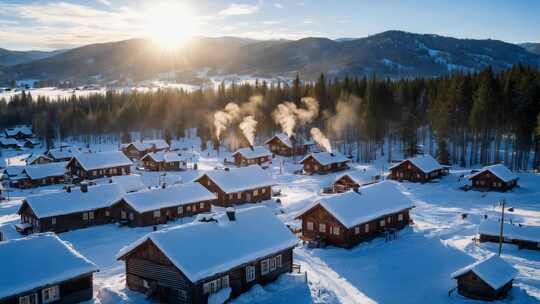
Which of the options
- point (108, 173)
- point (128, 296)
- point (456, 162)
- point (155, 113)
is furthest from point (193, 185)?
point (155, 113)

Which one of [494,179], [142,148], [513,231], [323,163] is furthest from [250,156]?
[513,231]

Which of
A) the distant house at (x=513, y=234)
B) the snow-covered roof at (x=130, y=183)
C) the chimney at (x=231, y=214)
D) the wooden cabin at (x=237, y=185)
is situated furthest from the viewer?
the snow-covered roof at (x=130, y=183)

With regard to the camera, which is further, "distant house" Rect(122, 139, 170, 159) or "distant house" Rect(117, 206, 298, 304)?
"distant house" Rect(122, 139, 170, 159)

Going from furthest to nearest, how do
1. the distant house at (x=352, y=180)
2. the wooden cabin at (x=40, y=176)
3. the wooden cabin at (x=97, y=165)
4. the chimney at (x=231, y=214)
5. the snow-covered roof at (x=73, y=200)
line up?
1. the wooden cabin at (x=97, y=165)
2. the wooden cabin at (x=40, y=176)
3. the distant house at (x=352, y=180)
4. the snow-covered roof at (x=73, y=200)
5. the chimney at (x=231, y=214)

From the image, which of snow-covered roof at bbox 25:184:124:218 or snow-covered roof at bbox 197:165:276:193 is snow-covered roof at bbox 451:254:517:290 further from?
snow-covered roof at bbox 25:184:124:218

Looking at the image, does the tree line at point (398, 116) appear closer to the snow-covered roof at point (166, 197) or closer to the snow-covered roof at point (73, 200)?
the snow-covered roof at point (166, 197)

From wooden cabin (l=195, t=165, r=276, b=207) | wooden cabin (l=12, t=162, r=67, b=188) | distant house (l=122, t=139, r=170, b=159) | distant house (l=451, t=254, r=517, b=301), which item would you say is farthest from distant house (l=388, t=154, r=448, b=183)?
wooden cabin (l=12, t=162, r=67, b=188)

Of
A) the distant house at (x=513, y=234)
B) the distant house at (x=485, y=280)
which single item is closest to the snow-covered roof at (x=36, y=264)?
the distant house at (x=485, y=280)
